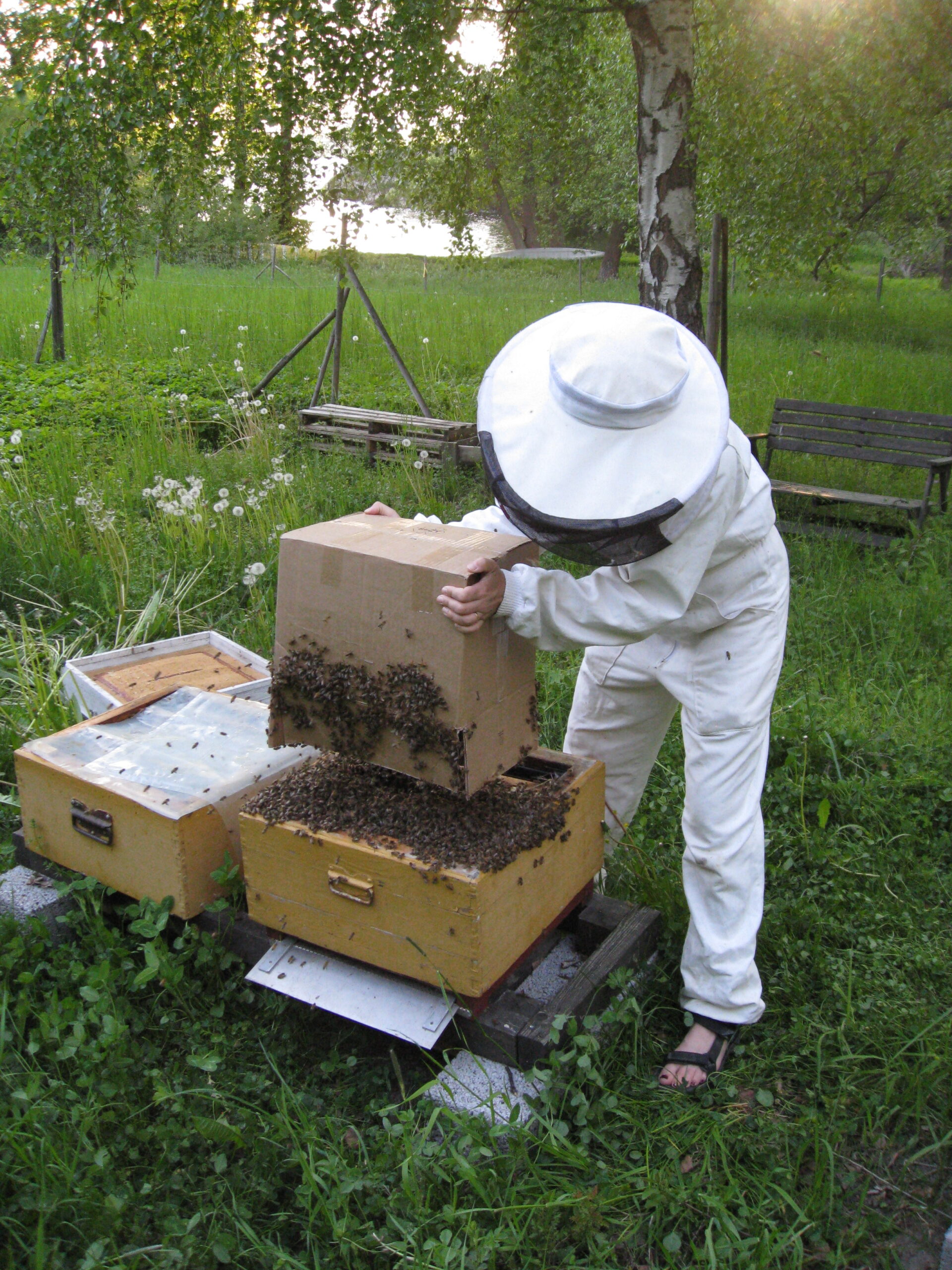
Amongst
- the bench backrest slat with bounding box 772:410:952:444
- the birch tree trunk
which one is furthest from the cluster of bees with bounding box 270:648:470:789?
the bench backrest slat with bounding box 772:410:952:444

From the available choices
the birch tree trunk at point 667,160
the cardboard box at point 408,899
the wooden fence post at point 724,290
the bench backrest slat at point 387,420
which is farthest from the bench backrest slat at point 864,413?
the cardboard box at point 408,899

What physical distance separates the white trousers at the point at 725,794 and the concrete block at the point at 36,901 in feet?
4.45

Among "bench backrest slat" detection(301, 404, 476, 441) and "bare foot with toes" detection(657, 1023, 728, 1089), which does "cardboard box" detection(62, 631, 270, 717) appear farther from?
"bench backrest slat" detection(301, 404, 476, 441)

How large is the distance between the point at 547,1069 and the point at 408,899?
396 mm

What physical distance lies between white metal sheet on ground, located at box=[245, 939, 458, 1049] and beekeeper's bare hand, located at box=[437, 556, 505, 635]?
2.25 feet

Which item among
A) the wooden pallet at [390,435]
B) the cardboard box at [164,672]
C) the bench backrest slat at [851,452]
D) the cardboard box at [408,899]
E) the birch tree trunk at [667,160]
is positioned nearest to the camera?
the cardboard box at [408,899]

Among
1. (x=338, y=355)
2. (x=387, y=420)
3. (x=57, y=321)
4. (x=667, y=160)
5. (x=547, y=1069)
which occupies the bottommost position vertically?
(x=547, y=1069)

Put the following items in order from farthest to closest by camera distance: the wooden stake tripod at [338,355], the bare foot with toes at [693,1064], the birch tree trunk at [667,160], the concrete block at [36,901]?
the wooden stake tripod at [338,355] → the birch tree trunk at [667,160] → the concrete block at [36,901] → the bare foot with toes at [693,1064]

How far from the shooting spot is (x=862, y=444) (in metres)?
5.70

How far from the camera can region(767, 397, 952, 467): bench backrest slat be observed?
5457 millimetres

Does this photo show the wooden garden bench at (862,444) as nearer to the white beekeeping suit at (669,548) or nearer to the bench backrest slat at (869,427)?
the bench backrest slat at (869,427)

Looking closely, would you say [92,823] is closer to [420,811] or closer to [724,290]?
[420,811]

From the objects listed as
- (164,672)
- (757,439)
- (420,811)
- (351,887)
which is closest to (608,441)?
(420,811)

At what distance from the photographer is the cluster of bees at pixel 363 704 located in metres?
1.74
